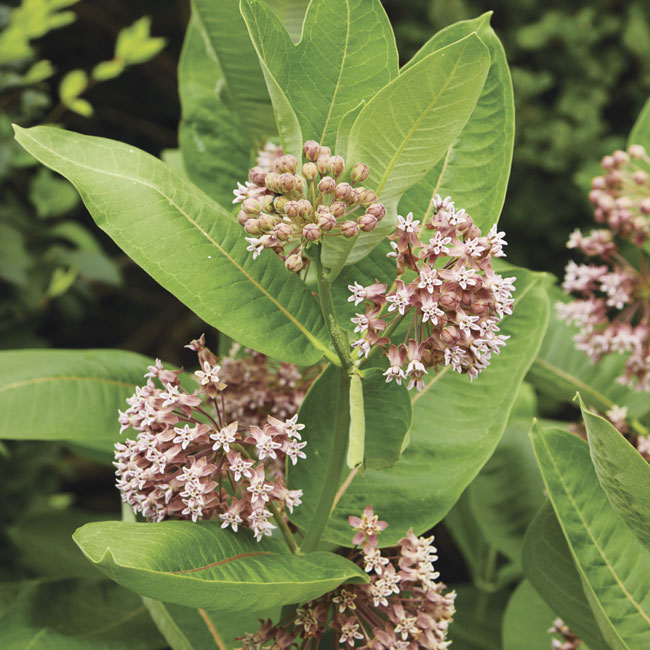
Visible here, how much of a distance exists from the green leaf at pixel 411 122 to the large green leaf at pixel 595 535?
0.32 metres

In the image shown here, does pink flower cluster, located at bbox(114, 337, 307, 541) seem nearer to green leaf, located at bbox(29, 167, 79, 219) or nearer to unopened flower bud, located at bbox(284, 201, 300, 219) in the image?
unopened flower bud, located at bbox(284, 201, 300, 219)

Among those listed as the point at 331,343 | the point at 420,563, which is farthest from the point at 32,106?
the point at 420,563

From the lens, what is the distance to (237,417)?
1016mm

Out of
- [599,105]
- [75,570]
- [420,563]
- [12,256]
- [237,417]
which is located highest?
[599,105]

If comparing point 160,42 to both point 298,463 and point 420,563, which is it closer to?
point 298,463

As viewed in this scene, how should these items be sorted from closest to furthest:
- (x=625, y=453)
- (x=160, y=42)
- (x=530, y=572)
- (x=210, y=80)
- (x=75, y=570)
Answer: (x=625, y=453)
(x=530, y=572)
(x=210, y=80)
(x=75, y=570)
(x=160, y=42)

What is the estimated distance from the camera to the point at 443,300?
71cm

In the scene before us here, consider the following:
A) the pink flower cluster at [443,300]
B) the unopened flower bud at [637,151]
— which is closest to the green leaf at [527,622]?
the pink flower cluster at [443,300]

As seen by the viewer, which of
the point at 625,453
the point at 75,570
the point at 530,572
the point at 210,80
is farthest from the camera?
the point at 75,570

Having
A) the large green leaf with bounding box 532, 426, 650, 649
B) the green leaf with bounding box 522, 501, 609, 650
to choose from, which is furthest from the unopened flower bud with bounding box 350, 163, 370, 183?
the green leaf with bounding box 522, 501, 609, 650

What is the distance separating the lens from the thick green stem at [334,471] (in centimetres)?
78

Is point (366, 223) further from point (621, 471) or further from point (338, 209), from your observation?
point (621, 471)

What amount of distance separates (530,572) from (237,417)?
1.38 feet

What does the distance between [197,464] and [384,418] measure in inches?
7.6
